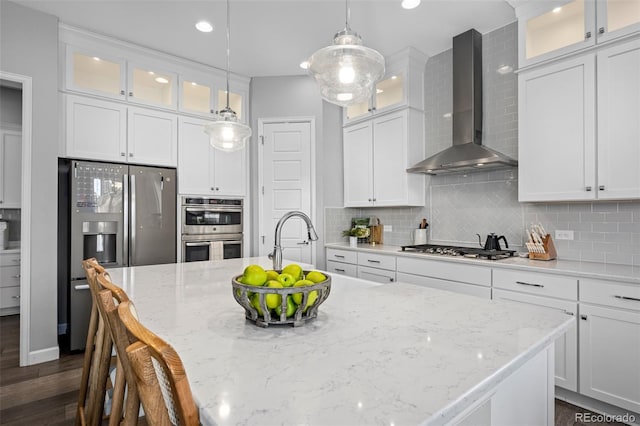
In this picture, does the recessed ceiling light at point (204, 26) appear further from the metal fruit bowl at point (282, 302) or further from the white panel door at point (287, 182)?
the metal fruit bowl at point (282, 302)

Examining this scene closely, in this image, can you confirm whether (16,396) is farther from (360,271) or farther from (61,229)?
(360,271)

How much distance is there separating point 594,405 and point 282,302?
2.37 metres

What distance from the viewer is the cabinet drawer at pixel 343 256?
3.77 metres

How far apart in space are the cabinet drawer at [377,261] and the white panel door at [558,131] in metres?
1.25

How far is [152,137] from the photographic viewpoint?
360 cm

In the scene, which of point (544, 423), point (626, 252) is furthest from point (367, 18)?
point (544, 423)

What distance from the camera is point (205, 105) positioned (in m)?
4.06

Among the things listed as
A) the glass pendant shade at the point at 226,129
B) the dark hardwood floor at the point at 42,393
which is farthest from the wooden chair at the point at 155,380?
the dark hardwood floor at the point at 42,393

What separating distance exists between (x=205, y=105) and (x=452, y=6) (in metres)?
2.76

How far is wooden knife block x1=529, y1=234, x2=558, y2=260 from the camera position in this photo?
2615 mm

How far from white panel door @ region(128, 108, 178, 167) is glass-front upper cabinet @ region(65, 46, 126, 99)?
0.88 ft

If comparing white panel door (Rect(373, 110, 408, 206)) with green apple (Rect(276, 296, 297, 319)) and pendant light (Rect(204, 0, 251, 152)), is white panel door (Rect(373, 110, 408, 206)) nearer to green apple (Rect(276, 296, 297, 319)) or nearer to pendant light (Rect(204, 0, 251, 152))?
pendant light (Rect(204, 0, 251, 152))

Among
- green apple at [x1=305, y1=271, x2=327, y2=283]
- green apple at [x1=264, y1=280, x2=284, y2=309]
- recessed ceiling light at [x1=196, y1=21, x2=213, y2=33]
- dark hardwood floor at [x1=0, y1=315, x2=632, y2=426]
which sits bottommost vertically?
dark hardwood floor at [x1=0, y1=315, x2=632, y2=426]
